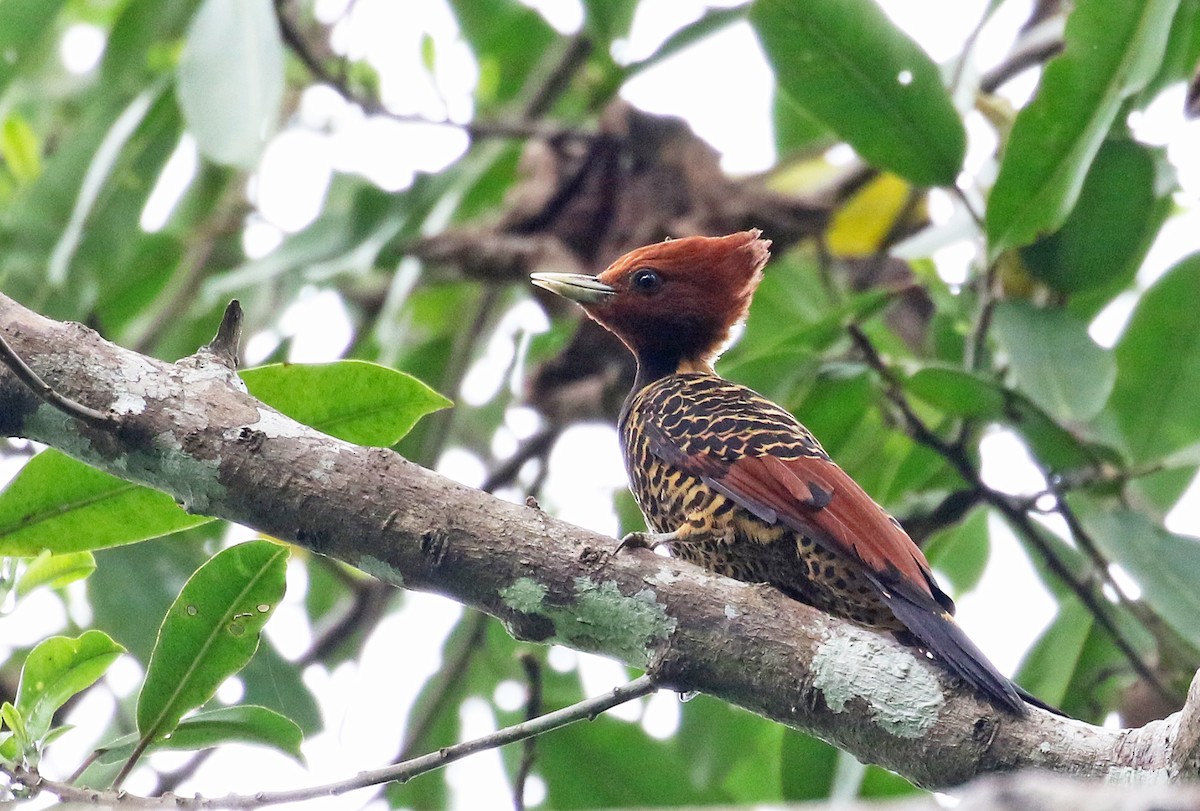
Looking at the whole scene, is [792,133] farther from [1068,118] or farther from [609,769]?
[609,769]

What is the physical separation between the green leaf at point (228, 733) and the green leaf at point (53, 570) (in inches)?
14.2

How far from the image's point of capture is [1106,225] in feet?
13.5

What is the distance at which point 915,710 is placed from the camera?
8.22 ft

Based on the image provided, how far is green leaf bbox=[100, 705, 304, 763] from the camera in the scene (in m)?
2.90

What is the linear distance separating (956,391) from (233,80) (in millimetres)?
2449

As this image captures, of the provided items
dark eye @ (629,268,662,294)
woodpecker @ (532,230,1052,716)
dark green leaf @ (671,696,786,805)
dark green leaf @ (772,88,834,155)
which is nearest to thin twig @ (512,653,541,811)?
woodpecker @ (532,230,1052,716)

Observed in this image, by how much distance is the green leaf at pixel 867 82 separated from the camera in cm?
407

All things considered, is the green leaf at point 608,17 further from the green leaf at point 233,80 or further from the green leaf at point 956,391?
the green leaf at point 956,391

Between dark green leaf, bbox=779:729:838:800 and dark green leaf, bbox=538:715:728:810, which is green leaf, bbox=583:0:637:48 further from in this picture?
dark green leaf, bbox=779:729:838:800

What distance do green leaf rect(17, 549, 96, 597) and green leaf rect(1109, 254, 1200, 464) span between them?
3.00 m

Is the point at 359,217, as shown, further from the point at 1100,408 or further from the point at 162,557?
the point at 1100,408

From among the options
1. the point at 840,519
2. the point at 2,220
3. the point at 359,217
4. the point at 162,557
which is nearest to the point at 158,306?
the point at 2,220

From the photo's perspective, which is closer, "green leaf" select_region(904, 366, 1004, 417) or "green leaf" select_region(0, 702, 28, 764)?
"green leaf" select_region(0, 702, 28, 764)

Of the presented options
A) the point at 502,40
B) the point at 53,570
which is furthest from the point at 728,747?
the point at 502,40
